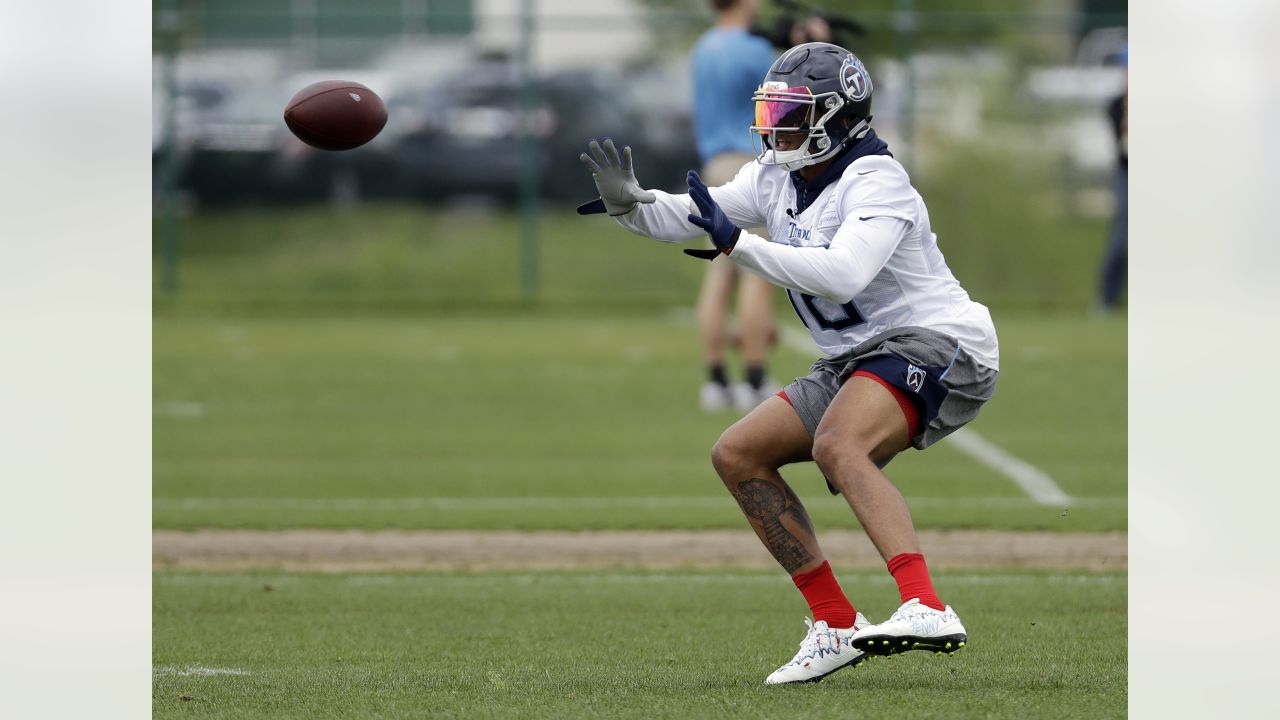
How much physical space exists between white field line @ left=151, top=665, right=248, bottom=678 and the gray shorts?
1787 mm

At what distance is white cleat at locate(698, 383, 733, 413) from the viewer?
442 inches

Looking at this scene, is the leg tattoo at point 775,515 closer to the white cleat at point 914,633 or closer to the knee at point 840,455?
the knee at point 840,455

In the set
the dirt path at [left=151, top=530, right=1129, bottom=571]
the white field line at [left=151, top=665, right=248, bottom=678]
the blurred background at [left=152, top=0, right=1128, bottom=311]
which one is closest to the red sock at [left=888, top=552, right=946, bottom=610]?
the white field line at [left=151, top=665, right=248, bottom=678]

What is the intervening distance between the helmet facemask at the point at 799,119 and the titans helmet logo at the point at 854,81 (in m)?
0.05

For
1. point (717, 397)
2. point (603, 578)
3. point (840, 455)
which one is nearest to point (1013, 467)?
point (717, 397)

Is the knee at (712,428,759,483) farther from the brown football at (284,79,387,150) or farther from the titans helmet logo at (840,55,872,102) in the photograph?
the brown football at (284,79,387,150)

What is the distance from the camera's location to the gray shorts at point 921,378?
5.06 m

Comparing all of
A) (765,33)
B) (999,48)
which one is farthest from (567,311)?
(765,33)

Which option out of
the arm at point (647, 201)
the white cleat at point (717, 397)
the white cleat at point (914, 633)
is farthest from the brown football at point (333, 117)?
the white cleat at point (717, 397)

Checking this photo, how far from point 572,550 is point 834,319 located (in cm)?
269

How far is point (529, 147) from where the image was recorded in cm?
1922

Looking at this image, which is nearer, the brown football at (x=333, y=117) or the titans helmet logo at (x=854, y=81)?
the titans helmet logo at (x=854, y=81)

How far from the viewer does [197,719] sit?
4633mm
